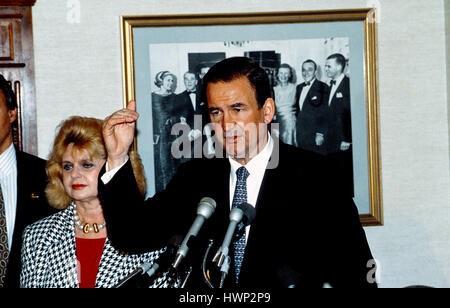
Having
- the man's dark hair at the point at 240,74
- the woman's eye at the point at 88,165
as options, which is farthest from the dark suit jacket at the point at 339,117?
the woman's eye at the point at 88,165

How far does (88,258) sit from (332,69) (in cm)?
163

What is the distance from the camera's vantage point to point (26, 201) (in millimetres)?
2312

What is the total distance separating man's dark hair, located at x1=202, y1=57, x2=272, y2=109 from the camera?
1.92m

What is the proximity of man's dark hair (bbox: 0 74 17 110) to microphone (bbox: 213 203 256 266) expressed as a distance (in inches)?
62.7

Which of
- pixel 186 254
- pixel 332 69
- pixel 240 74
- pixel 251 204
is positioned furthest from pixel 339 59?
pixel 186 254

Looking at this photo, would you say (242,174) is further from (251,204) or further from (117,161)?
(117,161)
